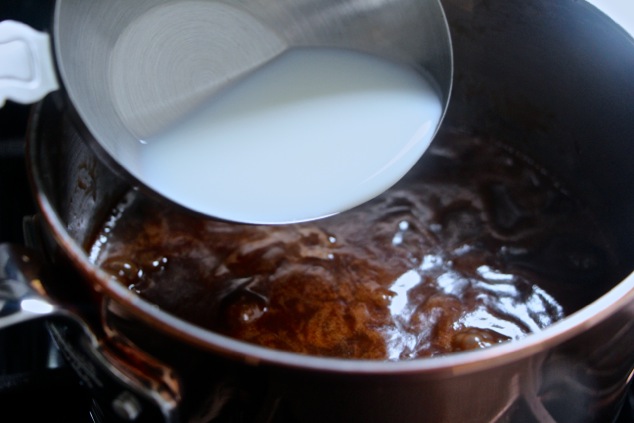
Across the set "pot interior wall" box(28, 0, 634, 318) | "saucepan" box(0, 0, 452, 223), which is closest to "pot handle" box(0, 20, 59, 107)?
"saucepan" box(0, 0, 452, 223)

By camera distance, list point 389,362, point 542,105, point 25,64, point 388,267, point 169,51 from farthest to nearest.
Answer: point 542,105 < point 388,267 < point 169,51 < point 25,64 < point 389,362

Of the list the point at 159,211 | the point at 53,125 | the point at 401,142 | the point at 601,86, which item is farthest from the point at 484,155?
the point at 53,125

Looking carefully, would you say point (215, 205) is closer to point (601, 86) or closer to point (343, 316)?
point (343, 316)

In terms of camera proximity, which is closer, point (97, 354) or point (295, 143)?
point (97, 354)

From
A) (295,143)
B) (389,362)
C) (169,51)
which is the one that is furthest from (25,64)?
(389,362)

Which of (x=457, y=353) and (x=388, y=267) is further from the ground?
(x=457, y=353)

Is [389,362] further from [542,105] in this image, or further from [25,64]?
[542,105]

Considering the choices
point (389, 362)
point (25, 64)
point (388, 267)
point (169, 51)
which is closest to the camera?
point (389, 362)
